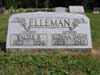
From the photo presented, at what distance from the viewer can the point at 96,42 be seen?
14.1 metres

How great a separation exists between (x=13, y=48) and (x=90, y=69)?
2.77 m

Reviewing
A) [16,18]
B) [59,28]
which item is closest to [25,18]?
[16,18]

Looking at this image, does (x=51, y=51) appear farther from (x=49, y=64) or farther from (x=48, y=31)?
(x=49, y=64)

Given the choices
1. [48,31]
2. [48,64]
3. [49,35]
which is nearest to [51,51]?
[49,35]

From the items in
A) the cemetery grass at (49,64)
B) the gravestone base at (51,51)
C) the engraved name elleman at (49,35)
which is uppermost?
the engraved name elleman at (49,35)

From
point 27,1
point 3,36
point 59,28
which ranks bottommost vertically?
point 27,1

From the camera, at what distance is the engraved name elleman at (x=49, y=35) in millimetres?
11812

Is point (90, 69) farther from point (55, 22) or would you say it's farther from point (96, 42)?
point (96, 42)

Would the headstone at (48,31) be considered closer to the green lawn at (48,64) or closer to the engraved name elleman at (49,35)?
the engraved name elleman at (49,35)

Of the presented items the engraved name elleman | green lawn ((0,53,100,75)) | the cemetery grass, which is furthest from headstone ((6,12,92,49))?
green lawn ((0,53,100,75))

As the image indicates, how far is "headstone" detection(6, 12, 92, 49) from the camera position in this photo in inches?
465

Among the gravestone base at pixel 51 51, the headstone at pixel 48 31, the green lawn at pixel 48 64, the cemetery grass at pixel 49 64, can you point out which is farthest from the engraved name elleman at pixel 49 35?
the green lawn at pixel 48 64

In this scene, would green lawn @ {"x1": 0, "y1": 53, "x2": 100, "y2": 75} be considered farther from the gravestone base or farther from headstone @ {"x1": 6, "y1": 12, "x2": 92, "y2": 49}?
headstone @ {"x1": 6, "y1": 12, "x2": 92, "y2": 49}

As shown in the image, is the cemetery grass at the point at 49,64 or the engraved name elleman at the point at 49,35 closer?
the cemetery grass at the point at 49,64
